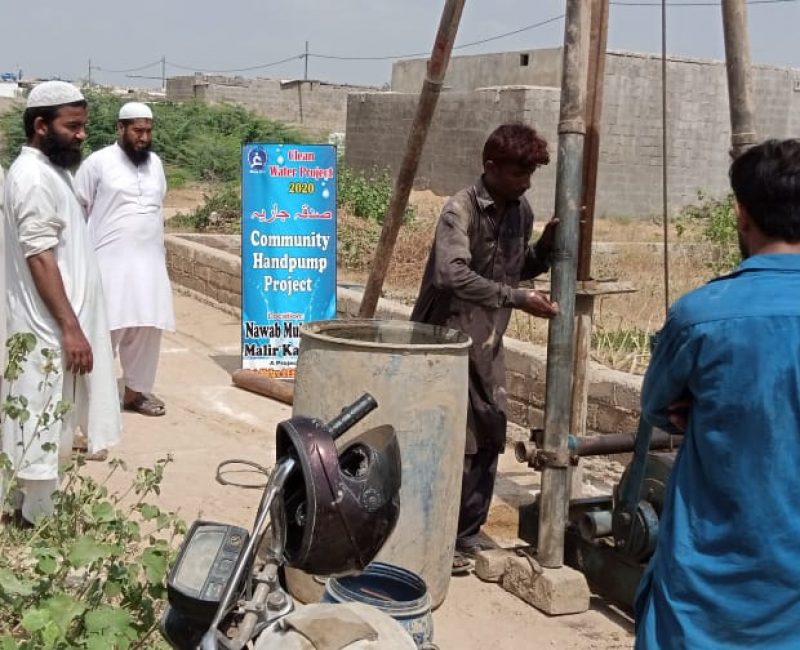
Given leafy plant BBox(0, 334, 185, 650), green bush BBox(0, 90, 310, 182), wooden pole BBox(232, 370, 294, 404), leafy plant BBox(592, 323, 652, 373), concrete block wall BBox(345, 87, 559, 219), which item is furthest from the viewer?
green bush BBox(0, 90, 310, 182)

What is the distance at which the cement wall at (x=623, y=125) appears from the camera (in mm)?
17625

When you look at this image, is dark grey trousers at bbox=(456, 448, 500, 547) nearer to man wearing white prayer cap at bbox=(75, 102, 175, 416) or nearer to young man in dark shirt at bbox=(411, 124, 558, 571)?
young man in dark shirt at bbox=(411, 124, 558, 571)

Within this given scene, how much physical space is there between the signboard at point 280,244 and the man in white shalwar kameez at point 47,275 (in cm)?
329

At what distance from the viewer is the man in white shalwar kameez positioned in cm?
432

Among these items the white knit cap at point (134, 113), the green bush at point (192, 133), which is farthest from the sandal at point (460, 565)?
the green bush at point (192, 133)

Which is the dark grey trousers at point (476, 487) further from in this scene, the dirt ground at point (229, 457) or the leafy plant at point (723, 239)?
the leafy plant at point (723, 239)

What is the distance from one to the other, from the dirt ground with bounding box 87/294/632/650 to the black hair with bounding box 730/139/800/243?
2259mm

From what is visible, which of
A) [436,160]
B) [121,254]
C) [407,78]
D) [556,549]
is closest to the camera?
[556,549]

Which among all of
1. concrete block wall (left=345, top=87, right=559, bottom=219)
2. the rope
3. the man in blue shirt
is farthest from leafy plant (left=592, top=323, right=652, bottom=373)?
concrete block wall (left=345, top=87, right=559, bottom=219)

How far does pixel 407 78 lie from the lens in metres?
26.4

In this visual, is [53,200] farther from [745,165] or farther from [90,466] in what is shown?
[745,165]

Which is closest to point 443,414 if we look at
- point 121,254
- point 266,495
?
point 266,495

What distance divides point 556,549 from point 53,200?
235cm

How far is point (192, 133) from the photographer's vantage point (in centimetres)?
2945
